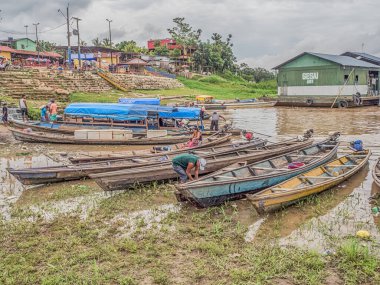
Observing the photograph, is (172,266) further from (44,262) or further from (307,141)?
(307,141)

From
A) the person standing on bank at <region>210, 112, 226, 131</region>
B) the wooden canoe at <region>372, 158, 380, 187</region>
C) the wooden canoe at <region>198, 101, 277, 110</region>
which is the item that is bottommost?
the wooden canoe at <region>372, 158, 380, 187</region>

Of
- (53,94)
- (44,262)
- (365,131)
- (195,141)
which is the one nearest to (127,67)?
(53,94)

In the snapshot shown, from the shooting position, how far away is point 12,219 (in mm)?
8492

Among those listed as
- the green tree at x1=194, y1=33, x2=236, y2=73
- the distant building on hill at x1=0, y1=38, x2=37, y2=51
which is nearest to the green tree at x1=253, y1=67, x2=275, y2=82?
the green tree at x1=194, y1=33, x2=236, y2=73

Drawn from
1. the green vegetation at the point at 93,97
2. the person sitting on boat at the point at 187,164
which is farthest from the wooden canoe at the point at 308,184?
the green vegetation at the point at 93,97

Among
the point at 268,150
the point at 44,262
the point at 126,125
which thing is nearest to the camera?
the point at 44,262

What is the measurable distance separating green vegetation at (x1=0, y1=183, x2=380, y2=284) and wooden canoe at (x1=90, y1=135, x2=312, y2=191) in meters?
1.20

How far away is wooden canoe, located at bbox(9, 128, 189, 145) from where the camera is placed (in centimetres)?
1809

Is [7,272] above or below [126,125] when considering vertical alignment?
below

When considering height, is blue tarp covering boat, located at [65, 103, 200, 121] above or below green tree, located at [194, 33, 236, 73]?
below

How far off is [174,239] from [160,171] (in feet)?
12.3

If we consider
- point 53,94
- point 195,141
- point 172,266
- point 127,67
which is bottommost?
point 172,266

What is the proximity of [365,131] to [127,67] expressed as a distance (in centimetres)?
4022

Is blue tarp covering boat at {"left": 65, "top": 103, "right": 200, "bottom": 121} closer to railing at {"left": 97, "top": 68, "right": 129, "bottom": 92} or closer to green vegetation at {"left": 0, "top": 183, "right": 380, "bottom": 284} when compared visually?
green vegetation at {"left": 0, "top": 183, "right": 380, "bottom": 284}
